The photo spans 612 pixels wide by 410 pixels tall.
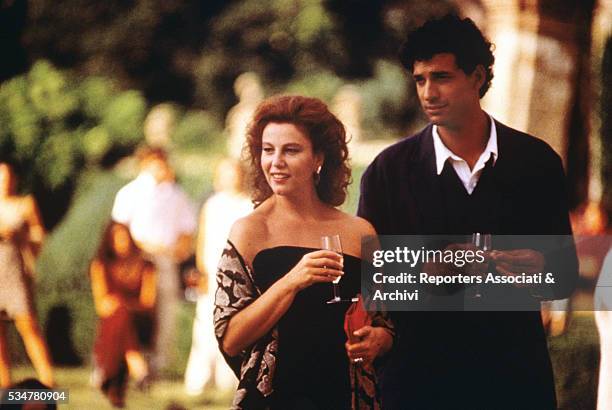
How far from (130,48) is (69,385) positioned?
4.32 feet

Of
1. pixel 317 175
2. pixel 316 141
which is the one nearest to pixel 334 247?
pixel 317 175

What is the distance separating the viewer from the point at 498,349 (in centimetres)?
397

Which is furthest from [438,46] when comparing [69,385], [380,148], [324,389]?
[69,385]

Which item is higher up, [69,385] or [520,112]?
[520,112]

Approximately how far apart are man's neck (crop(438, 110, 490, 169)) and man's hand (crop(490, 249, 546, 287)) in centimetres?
36

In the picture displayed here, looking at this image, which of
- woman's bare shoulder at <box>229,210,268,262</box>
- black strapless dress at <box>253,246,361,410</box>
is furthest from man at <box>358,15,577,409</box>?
woman's bare shoulder at <box>229,210,268,262</box>

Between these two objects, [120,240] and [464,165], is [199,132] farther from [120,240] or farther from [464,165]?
[464,165]

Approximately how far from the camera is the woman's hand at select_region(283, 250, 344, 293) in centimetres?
380

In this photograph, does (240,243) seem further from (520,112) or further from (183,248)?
(520,112)

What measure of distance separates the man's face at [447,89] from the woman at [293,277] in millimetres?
351

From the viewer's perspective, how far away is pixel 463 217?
3.99 meters

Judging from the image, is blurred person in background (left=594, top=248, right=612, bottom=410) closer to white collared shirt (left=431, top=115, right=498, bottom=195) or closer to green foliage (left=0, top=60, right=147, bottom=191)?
white collared shirt (left=431, top=115, right=498, bottom=195)

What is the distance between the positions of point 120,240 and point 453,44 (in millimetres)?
1464

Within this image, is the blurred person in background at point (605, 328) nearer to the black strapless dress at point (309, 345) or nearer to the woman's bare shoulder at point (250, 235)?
the black strapless dress at point (309, 345)
